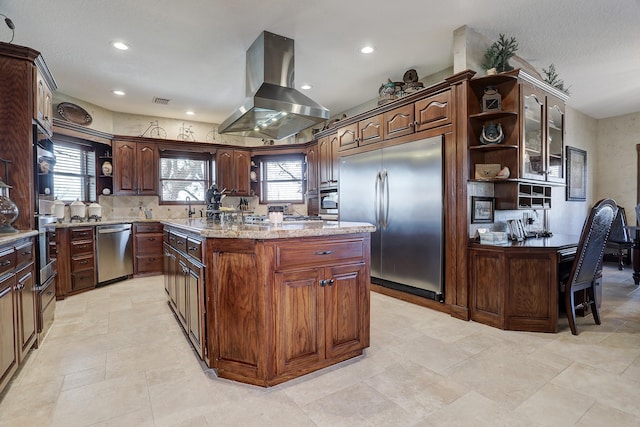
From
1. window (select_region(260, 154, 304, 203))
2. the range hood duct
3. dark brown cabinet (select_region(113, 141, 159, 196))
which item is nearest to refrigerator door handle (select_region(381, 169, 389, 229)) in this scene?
the range hood duct

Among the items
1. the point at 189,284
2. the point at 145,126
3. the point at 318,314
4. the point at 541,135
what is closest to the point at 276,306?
the point at 318,314

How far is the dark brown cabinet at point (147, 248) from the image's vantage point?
504 cm

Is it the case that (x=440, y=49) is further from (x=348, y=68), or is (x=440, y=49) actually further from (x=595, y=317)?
(x=595, y=317)

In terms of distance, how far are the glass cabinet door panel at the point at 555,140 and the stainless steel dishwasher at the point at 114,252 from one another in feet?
18.5

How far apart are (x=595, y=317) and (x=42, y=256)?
498cm

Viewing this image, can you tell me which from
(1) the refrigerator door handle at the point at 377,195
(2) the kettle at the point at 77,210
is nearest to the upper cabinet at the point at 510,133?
(1) the refrigerator door handle at the point at 377,195

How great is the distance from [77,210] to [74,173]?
2.60 ft

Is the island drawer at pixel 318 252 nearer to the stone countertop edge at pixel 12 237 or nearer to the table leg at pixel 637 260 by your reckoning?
the stone countertop edge at pixel 12 237

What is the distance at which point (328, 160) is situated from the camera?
5.12 meters

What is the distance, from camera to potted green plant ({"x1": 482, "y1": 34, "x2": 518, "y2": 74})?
3046 millimetres

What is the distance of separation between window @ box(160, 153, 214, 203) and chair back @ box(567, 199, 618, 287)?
18.1 feet

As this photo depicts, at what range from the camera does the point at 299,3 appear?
2.70m

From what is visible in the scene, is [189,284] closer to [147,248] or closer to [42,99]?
[42,99]

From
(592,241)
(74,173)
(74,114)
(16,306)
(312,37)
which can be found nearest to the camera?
(16,306)
